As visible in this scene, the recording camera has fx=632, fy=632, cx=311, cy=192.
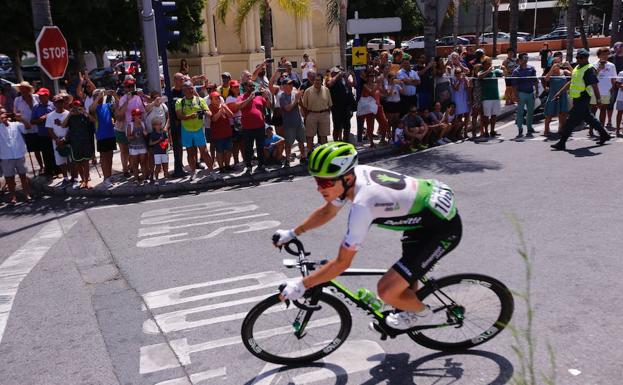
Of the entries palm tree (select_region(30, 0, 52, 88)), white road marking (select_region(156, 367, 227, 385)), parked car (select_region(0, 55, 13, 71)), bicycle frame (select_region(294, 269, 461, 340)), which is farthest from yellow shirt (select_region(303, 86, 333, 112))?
parked car (select_region(0, 55, 13, 71))

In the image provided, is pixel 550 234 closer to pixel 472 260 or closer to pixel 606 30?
pixel 472 260

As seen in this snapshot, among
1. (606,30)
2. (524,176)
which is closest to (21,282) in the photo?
(524,176)

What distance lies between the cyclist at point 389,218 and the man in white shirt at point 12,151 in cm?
812

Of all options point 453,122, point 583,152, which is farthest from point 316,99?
point 583,152

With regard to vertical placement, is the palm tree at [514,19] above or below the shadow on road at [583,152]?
above

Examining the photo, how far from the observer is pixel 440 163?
1220 cm

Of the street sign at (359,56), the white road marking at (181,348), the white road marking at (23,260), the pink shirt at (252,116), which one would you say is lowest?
the white road marking at (23,260)

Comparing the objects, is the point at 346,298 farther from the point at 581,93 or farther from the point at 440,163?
the point at 581,93

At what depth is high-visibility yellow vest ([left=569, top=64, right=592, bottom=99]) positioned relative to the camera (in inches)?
485

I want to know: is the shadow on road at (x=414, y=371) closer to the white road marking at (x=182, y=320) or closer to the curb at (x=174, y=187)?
the white road marking at (x=182, y=320)

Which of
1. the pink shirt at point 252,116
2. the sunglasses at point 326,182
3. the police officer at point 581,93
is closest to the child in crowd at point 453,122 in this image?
the police officer at point 581,93

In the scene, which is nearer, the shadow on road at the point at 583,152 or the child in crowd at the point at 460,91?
the shadow on road at the point at 583,152

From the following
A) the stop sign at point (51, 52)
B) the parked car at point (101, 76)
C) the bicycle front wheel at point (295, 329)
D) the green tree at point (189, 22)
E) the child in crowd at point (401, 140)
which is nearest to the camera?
the bicycle front wheel at point (295, 329)

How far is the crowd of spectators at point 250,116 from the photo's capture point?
11523 millimetres
